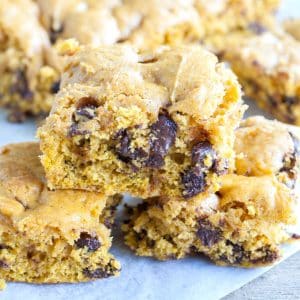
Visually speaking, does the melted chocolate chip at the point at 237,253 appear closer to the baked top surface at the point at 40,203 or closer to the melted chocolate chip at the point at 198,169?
the melted chocolate chip at the point at 198,169

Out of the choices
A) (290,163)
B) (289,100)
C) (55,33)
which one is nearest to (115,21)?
(55,33)

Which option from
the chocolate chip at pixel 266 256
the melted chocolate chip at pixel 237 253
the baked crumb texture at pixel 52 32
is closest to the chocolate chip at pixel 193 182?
the melted chocolate chip at pixel 237 253

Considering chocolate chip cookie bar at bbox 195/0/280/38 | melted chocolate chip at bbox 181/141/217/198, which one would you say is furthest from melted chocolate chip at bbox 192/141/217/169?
chocolate chip cookie bar at bbox 195/0/280/38

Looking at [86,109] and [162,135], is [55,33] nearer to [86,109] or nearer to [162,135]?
[86,109]

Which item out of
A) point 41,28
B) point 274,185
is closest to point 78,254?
point 274,185

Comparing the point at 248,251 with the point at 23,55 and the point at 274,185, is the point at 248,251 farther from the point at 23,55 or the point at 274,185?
the point at 23,55

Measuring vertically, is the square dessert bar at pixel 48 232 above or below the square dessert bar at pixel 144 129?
below

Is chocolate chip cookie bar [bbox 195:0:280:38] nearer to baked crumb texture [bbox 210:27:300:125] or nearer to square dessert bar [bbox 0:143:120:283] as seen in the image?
baked crumb texture [bbox 210:27:300:125]
